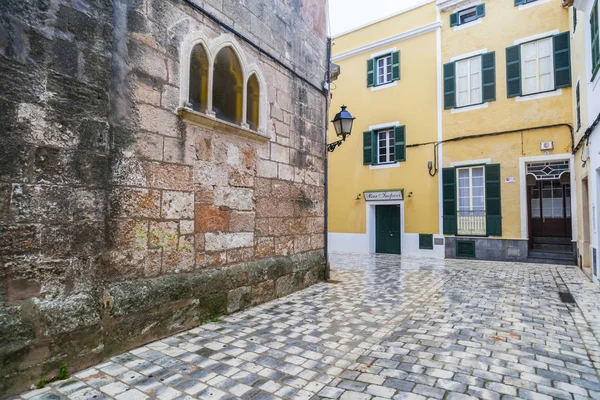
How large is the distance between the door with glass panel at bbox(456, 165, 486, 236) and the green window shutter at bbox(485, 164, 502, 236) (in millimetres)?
182

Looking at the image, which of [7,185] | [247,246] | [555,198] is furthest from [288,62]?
[555,198]

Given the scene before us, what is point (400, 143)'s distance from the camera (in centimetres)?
1196

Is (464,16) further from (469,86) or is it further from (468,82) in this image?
(469,86)

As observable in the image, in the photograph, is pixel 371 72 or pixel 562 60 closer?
pixel 562 60

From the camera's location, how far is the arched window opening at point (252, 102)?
4.79 metres

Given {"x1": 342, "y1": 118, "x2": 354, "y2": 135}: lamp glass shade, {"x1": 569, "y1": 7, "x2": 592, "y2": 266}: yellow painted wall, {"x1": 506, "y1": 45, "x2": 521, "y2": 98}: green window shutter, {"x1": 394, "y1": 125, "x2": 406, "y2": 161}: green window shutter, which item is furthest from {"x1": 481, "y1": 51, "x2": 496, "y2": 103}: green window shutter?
{"x1": 342, "y1": 118, "x2": 354, "y2": 135}: lamp glass shade

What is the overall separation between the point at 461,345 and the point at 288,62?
178 inches

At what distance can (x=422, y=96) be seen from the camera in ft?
38.4

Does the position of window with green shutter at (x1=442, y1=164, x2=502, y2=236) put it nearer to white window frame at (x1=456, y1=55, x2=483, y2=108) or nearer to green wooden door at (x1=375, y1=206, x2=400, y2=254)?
green wooden door at (x1=375, y1=206, x2=400, y2=254)

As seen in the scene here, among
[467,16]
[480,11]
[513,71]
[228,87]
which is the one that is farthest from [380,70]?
[228,87]

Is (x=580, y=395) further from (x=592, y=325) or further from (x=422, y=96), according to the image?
(x=422, y=96)

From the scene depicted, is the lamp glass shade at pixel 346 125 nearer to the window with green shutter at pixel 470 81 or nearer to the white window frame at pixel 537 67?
the window with green shutter at pixel 470 81

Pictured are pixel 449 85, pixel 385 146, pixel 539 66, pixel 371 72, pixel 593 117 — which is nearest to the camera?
pixel 593 117

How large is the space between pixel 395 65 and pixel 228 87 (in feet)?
31.1
